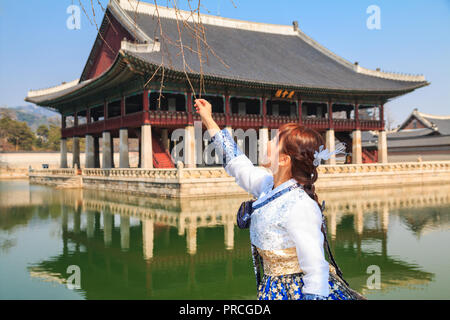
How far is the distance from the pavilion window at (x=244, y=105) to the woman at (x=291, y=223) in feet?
82.9

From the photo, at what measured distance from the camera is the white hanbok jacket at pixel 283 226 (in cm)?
206

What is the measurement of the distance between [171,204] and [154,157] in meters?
6.95

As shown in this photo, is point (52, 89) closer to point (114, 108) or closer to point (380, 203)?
point (114, 108)

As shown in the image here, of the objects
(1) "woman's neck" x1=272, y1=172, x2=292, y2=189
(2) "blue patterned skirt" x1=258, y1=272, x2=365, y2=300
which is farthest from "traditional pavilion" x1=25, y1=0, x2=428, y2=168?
(2) "blue patterned skirt" x1=258, y1=272, x2=365, y2=300

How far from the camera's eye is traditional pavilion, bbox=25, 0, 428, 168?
22203 mm

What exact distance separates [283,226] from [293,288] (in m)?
0.37

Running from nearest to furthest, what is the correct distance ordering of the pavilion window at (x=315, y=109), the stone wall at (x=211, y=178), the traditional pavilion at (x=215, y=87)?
the stone wall at (x=211, y=178)
the traditional pavilion at (x=215, y=87)
the pavilion window at (x=315, y=109)

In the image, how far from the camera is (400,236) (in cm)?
1007

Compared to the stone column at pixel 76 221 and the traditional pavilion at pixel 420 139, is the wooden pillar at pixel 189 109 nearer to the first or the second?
the stone column at pixel 76 221

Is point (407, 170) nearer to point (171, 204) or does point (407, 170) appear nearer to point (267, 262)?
point (171, 204)

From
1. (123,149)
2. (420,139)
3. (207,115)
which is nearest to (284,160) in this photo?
(207,115)

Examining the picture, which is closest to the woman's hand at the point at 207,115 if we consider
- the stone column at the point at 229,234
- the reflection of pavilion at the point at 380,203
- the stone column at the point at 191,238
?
the stone column at the point at 191,238

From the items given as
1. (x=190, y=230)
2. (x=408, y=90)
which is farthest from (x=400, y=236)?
(x=408, y=90)

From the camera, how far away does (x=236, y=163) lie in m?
2.54
